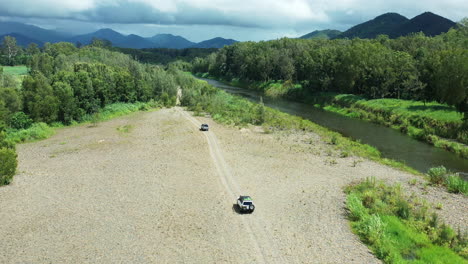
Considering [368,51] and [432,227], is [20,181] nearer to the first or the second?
[432,227]

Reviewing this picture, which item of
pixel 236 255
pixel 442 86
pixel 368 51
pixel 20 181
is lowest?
pixel 20 181

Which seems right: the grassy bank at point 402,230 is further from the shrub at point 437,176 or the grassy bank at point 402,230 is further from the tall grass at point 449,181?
the shrub at point 437,176

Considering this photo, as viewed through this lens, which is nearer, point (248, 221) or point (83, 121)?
point (248, 221)

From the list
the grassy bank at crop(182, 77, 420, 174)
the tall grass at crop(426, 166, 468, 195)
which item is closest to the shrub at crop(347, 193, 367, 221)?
the tall grass at crop(426, 166, 468, 195)

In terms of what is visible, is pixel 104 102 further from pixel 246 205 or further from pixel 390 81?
pixel 390 81

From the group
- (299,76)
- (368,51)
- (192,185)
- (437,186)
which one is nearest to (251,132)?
(192,185)

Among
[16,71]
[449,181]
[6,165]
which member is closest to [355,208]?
[449,181]
